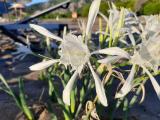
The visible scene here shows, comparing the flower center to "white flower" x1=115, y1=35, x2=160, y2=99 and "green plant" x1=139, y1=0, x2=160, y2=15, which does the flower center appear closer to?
"white flower" x1=115, y1=35, x2=160, y2=99

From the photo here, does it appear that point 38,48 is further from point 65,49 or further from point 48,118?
point 65,49

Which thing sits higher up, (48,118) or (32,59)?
(48,118)

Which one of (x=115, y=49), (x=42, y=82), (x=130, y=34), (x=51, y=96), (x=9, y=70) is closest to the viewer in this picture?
(x=115, y=49)

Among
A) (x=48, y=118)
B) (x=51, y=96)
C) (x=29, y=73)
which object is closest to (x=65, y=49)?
(x=48, y=118)

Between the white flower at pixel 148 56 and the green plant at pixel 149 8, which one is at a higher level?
the white flower at pixel 148 56

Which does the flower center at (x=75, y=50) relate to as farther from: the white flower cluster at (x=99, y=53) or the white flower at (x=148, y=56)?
the white flower at (x=148, y=56)

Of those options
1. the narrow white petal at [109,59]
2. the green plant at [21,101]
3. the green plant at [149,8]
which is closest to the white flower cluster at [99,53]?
the narrow white petal at [109,59]

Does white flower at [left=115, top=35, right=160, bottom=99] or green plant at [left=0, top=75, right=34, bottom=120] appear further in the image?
green plant at [left=0, top=75, right=34, bottom=120]

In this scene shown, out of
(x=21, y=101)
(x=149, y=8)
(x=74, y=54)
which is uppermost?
(x=74, y=54)

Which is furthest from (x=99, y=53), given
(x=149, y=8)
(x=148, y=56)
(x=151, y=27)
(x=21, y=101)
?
(x=149, y=8)

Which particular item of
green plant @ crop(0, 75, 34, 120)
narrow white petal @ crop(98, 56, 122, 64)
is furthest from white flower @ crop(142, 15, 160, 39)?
green plant @ crop(0, 75, 34, 120)

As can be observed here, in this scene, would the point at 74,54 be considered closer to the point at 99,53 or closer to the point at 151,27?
the point at 99,53
